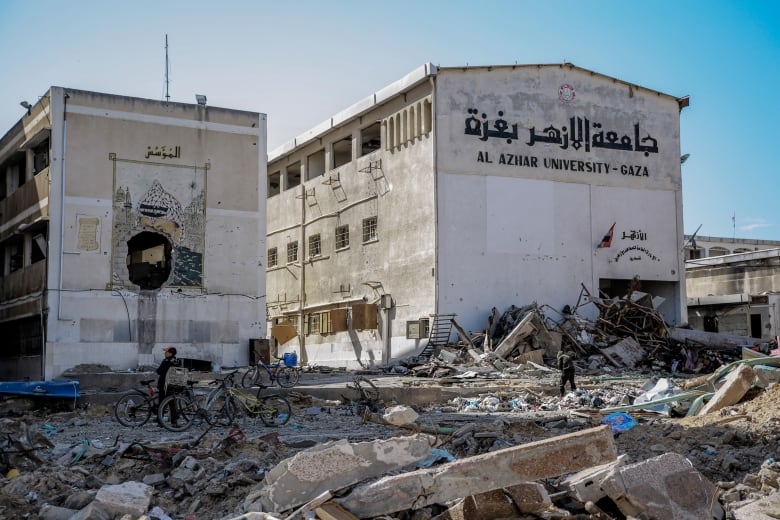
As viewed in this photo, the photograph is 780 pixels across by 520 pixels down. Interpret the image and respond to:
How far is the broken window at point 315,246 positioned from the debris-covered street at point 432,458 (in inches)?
665

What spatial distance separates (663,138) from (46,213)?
20.8 metres

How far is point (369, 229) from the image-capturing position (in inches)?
1247

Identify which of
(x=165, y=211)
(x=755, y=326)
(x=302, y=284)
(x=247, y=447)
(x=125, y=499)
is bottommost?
(x=125, y=499)

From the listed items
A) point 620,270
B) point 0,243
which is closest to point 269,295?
point 0,243

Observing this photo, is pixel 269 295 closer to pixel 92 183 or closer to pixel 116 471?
pixel 92 183

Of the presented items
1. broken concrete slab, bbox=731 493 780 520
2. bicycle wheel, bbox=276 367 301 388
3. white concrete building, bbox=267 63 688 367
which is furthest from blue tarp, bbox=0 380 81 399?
white concrete building, bbox=267 63 688 367

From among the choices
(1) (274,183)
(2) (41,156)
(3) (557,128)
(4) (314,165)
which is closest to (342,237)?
(4) (314,165)

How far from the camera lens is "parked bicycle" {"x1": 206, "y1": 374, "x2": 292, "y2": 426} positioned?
13.9 metres

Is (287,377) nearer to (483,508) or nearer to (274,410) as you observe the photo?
(274,410)

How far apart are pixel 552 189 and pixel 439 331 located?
6261mm

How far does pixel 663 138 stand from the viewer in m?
31.2

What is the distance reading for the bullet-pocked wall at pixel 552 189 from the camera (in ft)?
91.3

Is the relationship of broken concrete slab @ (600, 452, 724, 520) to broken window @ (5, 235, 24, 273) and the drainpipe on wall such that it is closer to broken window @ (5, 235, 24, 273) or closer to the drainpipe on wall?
broken window @ (5, 235, 24, 273)

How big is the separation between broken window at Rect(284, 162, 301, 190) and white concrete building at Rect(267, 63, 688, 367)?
527cm
